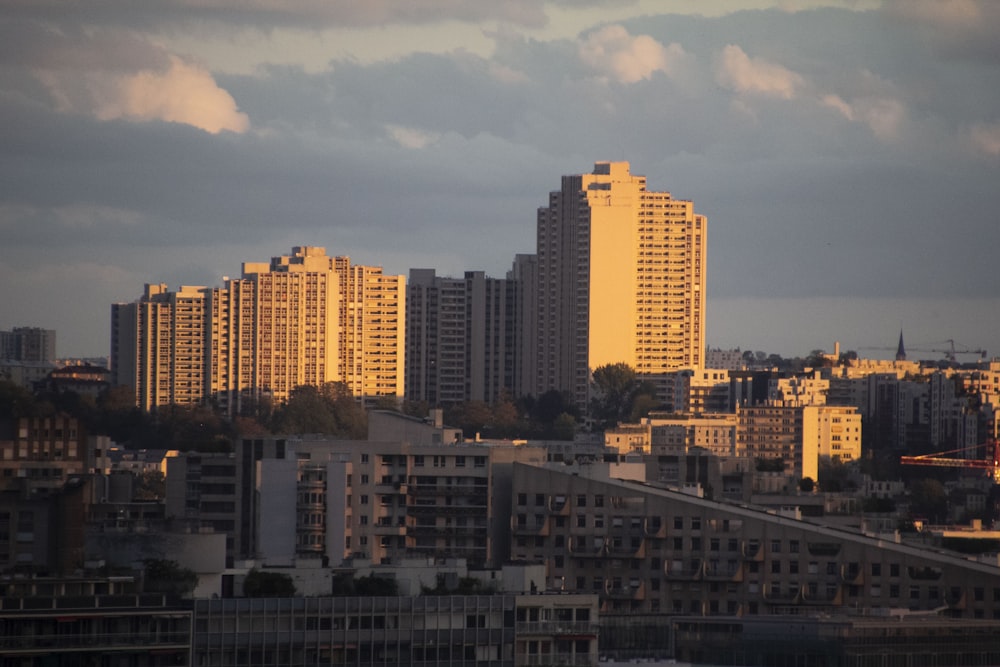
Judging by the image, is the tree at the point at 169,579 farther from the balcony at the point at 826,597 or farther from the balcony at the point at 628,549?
the balcony at the point at 628,549

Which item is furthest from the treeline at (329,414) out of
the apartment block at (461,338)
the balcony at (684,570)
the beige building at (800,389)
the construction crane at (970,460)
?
the balcony at (684,570)

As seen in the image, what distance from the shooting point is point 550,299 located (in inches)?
7180

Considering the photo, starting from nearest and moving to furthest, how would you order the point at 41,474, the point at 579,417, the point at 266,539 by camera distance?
1. the point at 266,539
2. the point at 41,474
3. the point at 579,417

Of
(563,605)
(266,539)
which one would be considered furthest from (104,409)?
(563,605)

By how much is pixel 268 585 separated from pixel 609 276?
135m

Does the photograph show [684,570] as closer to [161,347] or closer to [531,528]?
[531,528]

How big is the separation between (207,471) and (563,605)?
29.7 meters

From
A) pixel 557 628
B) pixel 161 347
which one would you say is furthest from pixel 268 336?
pixel 557 628

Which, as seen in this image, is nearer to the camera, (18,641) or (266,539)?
(18,641)

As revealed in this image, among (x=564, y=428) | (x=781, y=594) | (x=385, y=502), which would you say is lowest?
(x=781, y=594)

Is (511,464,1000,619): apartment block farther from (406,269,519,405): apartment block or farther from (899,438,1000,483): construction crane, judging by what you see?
(406,269,519,405): apartment block

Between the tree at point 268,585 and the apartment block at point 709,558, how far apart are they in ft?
49.5

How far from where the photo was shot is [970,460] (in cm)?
15988

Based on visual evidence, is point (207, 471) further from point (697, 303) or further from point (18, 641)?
point (697, 303)
